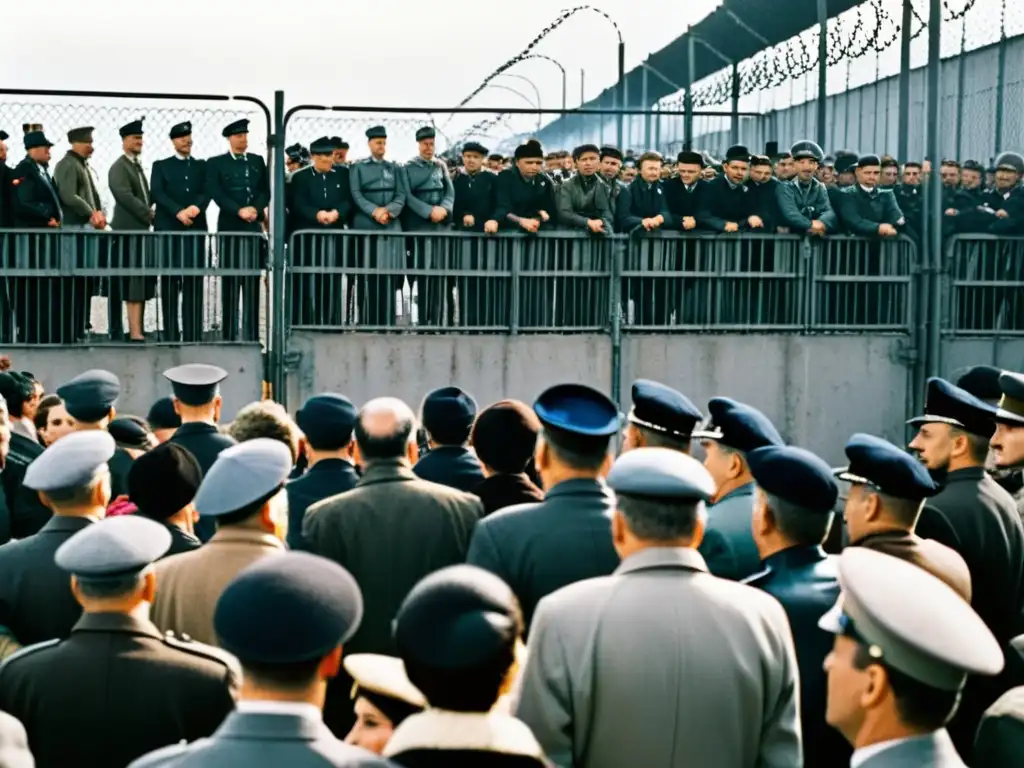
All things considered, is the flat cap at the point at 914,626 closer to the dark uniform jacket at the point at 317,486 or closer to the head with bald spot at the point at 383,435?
the head with bald spot at the point at 383,435

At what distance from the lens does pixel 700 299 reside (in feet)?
45.4

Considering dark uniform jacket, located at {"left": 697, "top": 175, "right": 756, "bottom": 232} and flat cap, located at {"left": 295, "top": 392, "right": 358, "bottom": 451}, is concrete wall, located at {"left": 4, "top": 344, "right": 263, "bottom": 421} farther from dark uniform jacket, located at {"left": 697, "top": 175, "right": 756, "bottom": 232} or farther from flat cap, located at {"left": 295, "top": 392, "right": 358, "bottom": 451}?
flat cap, located at {"left": 295, "top": 392, "right": 358, "bottom": 451}

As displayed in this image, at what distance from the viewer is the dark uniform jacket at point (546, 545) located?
4.98 meters

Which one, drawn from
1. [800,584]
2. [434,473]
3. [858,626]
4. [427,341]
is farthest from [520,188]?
[858,626]

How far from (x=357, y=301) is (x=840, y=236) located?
408 cm

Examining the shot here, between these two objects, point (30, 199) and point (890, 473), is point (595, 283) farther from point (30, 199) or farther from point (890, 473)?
point (890, 473)

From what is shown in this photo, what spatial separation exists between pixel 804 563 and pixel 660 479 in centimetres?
92

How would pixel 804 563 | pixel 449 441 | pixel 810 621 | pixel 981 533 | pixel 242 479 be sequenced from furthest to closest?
pixel 449 441, pixel 981 533, pixel 242 479, pixel 804 563, pixel 810 621

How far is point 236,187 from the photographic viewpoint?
12.7 meters

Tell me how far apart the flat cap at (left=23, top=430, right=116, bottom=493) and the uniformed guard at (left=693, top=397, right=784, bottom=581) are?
205 centimetres

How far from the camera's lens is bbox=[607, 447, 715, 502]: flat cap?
421 centimetres

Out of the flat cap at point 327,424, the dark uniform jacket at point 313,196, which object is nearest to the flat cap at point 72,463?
the flat cap at point 327,424

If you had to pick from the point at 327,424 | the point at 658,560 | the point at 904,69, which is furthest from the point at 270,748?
the point at 904,69

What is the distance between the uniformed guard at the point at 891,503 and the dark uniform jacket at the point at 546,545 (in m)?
0.93
